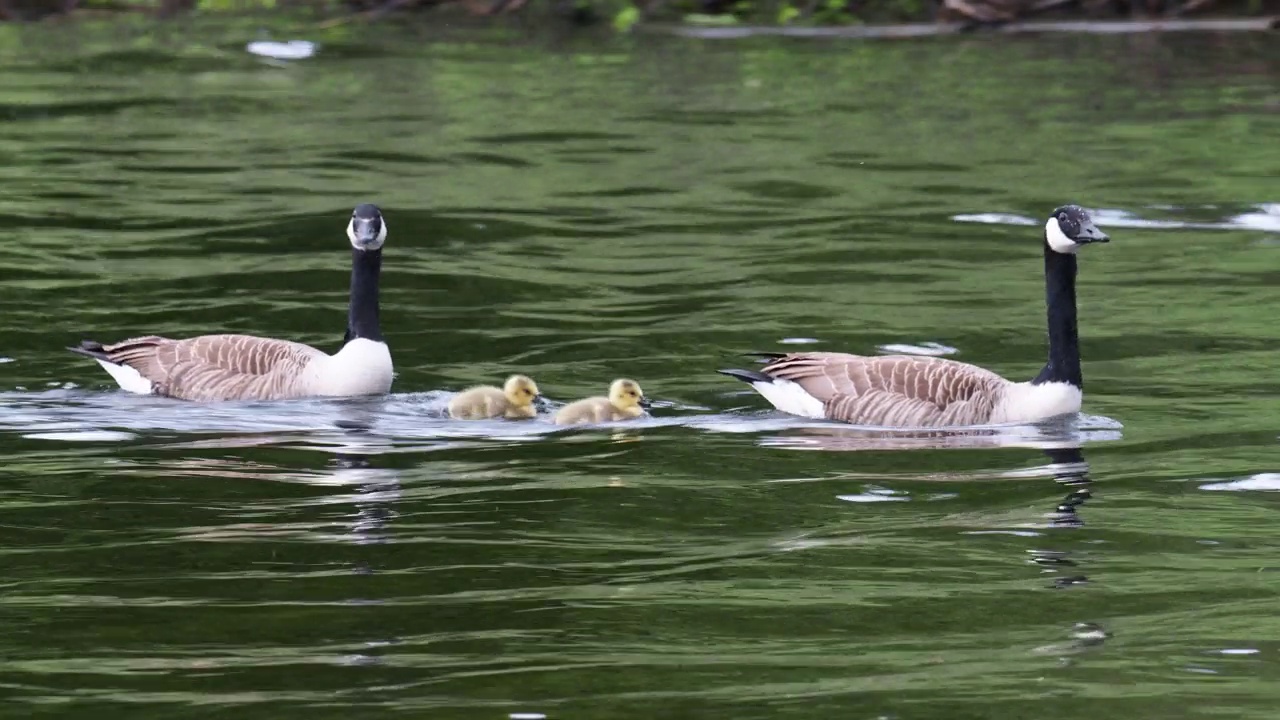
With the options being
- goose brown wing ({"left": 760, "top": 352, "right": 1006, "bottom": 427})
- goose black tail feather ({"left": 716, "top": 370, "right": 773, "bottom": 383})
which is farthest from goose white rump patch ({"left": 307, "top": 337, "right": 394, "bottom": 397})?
goose brown wing ({"left": 760, "top": 352, "right": 1006, "bottom": 427})

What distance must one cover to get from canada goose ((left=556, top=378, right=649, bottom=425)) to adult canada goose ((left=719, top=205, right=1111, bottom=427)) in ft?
2.68

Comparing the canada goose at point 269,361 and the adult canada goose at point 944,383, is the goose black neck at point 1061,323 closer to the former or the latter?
the adult canada goose at point 944,383

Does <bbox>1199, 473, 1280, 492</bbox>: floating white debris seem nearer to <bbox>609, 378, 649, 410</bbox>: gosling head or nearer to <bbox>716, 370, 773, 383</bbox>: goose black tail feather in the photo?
<bbox>716, 370, 773, 383</bbox>: goose black tail feather

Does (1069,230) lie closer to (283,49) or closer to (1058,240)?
(1058,240)

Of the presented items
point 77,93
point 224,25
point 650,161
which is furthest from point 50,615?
point 224,25

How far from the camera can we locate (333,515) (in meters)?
11.5

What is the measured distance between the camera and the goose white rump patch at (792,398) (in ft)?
46.5

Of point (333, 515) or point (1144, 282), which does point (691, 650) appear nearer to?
point (333, 515)

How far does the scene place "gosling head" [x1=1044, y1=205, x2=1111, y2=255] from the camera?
14.0m

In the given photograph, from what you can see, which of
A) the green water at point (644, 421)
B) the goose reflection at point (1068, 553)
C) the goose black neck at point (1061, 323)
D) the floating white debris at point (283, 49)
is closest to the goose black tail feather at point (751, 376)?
the green water at point (644, 421)

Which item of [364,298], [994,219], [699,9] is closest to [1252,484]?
[364,298]

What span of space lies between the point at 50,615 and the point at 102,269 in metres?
10.3

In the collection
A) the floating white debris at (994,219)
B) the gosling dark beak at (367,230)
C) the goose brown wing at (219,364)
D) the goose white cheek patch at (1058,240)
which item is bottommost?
the floating white debris at (994,219)

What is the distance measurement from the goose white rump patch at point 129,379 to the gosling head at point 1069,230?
230 inches
